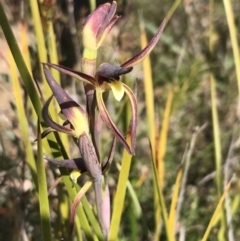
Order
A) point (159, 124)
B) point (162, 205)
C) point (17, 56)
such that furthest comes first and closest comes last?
point (159, 124) → point (162, 205) → point (17, 56)

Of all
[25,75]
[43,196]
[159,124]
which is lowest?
[43,196]

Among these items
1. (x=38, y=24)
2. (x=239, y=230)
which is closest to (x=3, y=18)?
(x=38, y=24)

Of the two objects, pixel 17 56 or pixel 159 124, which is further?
pixel 159 124

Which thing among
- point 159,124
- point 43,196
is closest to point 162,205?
point 43,196

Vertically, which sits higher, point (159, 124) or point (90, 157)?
point (159, 124)

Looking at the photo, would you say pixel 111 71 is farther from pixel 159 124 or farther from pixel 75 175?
pixel 159 124

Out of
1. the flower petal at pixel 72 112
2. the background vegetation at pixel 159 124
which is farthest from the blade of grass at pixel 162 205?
the flower petal at pixel 72 112

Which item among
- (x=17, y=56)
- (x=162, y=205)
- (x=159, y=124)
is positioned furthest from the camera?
(x=159, y=124)

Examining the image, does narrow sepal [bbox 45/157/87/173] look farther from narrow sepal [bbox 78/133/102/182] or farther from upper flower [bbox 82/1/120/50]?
upper flower [bbox 82/1/120/50]

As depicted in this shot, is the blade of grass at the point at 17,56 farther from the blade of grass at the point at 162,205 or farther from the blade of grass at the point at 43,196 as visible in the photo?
the blade of grass at the point at 162,205
